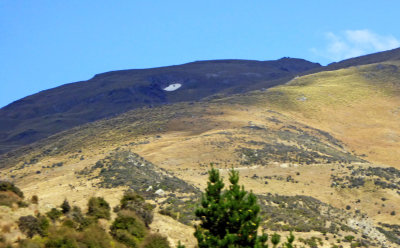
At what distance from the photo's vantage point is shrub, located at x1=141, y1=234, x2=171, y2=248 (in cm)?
2257

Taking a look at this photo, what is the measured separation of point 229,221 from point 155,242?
18.3 ft

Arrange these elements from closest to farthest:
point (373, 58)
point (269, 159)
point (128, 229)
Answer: point (128, 229) → point (269, 159) → point (373, 58)

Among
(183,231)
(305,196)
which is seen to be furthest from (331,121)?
(183,231)

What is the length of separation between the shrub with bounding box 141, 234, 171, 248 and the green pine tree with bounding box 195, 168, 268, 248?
13.2ft

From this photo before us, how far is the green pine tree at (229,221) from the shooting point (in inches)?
709

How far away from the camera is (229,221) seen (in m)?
18.7

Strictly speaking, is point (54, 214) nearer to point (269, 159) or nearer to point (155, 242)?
point (155, 242)

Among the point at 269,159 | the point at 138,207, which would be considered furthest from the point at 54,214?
the point at 269,159

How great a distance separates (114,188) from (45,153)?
49.9 m

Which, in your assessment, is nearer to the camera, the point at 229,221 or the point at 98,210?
the point at 229,221

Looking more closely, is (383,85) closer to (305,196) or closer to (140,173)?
(305,196)

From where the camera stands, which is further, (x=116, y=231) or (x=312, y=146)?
(x=312, y=146)

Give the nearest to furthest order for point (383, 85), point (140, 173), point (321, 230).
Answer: point (321, 230) < point (140, 173) < point (383, 85)

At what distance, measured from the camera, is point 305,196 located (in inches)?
1912
